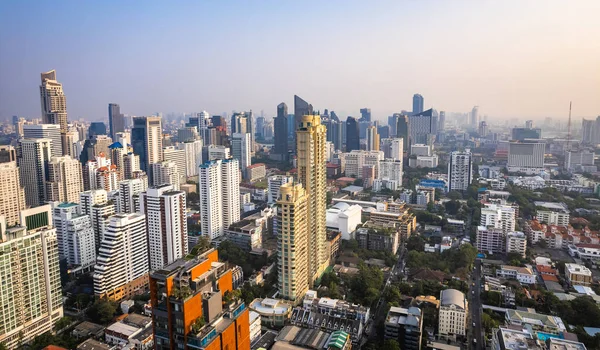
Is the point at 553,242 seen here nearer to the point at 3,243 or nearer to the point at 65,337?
the point at 65,337

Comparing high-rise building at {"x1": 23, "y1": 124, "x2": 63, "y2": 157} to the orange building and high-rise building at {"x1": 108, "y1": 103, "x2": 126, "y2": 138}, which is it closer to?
high-rise building at {"x1": 108, "y1": 103, "x2": 126, "y2": 138}

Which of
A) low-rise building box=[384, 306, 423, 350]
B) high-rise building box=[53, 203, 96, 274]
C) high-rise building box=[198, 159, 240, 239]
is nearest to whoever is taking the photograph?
low-rise building box=[384, 306, 423, 350]

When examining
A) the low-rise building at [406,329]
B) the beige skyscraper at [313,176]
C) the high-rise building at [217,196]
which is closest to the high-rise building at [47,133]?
the high-rise building at [217,196]

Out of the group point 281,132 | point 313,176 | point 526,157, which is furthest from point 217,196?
point 526,157

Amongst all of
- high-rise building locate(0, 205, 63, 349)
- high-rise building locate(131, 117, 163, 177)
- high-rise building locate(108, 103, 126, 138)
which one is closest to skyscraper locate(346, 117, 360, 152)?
high-rise building locate(131, 117, 163, 177)

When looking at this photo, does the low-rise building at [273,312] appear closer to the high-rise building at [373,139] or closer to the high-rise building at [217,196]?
the high-rise building at [217,196]

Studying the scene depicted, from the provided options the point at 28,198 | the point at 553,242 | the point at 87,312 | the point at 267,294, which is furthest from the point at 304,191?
the point at 28,198
